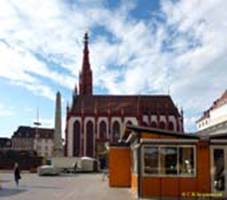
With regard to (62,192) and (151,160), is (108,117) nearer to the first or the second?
(62,192)

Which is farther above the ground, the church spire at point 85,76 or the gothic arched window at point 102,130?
the church spire at point 85,76

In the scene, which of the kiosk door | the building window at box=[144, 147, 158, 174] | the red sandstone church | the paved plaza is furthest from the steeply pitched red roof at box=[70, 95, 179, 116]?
the kiosk door

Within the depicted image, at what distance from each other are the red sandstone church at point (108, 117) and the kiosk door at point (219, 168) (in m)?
88.5

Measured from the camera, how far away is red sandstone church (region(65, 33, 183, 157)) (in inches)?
4663

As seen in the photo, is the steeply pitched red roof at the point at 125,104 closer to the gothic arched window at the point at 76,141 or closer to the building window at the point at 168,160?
the gothic arched window at the point at 76,141

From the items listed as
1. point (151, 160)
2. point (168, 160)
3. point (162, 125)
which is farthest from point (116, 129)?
point (168, 160)

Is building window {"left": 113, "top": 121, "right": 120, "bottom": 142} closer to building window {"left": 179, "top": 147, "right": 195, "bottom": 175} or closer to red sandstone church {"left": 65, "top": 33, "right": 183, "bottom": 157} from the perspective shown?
red sandstone church {"left": 65, "top": 33, "right": 183, "bottom": 157}

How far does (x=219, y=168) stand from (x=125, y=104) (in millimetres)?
98340

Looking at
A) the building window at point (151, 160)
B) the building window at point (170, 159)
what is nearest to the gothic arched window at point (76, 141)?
the building window at point (151, 160)

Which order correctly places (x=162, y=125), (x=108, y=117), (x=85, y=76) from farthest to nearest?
(x=85, y=76), (x=162, y=125), (x=108, y=117)

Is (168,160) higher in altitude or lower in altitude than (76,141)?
lower

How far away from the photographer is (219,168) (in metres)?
27.3

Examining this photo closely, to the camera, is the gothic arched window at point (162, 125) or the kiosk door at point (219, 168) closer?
the kiosk door at point (219, 168)

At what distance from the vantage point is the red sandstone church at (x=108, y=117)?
118438 mm
